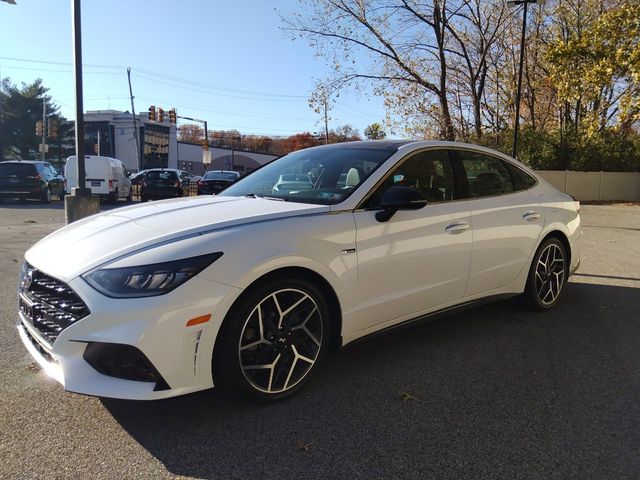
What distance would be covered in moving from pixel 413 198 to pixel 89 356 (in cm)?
213

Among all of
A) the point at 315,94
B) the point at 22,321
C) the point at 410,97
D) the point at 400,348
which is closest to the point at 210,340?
the point at 22,321

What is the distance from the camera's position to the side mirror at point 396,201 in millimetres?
3361

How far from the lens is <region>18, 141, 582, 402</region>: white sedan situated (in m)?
2.58

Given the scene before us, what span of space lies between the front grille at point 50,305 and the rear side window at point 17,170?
19.0 m

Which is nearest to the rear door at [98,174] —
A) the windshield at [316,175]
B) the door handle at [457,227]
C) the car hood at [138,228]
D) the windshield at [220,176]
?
the windshield at [220,176]

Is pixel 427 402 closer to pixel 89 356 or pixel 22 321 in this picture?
pixel 89 356

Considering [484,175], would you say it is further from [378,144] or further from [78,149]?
[78,149]

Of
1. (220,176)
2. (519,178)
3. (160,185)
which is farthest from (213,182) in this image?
(519,178)

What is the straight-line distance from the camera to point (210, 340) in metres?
2.71

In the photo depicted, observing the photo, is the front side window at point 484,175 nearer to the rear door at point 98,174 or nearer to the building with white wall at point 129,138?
the rear door at point 98,174

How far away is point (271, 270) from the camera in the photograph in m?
2.90

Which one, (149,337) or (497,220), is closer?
(149,337)

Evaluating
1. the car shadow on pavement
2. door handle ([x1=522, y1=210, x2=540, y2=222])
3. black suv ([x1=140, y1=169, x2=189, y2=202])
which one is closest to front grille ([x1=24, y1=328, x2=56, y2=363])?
the car shadow on pavement

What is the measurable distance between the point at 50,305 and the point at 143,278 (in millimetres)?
604
